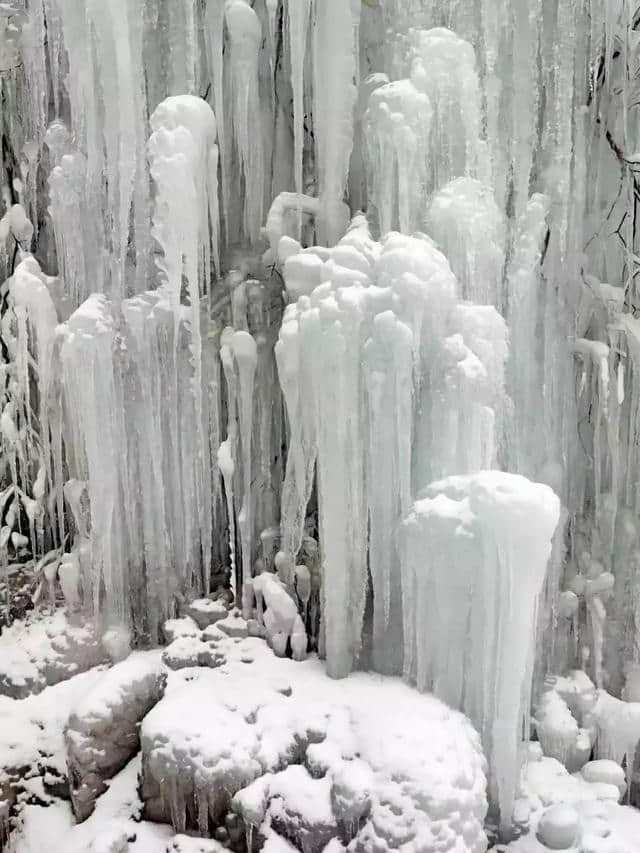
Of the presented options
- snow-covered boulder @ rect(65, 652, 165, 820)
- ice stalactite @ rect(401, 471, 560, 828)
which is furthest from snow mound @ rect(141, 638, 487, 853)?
snow-covered boulder @ rect(65, 652, 165, 820)

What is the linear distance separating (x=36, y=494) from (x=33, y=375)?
88cm

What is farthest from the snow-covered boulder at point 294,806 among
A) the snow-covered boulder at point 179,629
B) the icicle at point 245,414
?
the icicle at point 245,414

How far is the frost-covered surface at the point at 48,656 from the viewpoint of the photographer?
486 centimetres

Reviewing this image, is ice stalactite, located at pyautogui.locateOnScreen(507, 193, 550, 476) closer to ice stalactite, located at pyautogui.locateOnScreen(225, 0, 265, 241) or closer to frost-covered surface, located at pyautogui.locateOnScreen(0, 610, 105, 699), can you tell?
ice stalactite, located at pyautogui.locateOnScreen(225, 0, 265, 241)

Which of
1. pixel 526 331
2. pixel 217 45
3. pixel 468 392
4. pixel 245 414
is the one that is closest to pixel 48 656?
pixel 245 414

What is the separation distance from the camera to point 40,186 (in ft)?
18.2

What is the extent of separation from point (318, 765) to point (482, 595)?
3.74 feet

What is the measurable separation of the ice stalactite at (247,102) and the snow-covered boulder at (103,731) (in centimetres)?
288

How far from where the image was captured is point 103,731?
163 inches

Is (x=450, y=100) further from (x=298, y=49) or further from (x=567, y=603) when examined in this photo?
(x=567, y=603)

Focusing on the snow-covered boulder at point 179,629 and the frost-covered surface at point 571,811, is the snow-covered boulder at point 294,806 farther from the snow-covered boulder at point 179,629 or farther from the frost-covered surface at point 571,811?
the snow-covered boulder at point 179,629

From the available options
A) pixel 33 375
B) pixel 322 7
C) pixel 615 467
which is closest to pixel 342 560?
pixel 615 467

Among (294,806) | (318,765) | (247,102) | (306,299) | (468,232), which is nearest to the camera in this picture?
(294,806)

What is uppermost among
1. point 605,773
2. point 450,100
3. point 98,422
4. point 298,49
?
point 298,49
